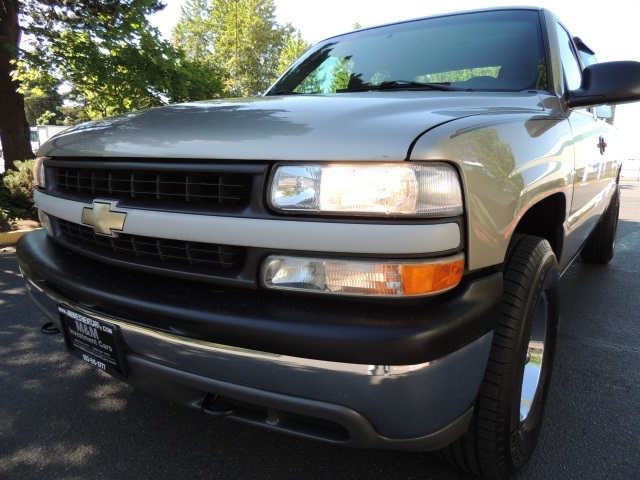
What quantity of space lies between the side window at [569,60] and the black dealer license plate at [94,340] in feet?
8.17

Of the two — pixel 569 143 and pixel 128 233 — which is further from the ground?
pixel 569 143

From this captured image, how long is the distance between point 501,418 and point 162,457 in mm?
1301

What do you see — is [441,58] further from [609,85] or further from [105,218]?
[105,218]

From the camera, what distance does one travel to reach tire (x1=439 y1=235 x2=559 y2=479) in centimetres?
144

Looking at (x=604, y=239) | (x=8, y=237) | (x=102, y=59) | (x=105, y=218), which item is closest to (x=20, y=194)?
(x=8, y=237)

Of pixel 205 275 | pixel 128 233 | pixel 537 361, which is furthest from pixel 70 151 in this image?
pixel 537 361

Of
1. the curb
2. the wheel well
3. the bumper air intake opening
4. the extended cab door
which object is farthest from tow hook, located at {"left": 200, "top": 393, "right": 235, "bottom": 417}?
the curb

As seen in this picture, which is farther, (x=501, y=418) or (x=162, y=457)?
(x=162, y=457)

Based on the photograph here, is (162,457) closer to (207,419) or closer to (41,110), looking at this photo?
(207,419)

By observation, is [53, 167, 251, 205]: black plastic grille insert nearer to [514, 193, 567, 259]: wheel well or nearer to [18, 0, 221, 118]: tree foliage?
[514, 193, 567, 259]: wheel well

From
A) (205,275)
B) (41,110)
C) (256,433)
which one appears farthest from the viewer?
(41,110)

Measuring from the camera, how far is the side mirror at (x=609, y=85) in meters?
2.12

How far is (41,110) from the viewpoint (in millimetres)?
59312

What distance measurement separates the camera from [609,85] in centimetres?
214
